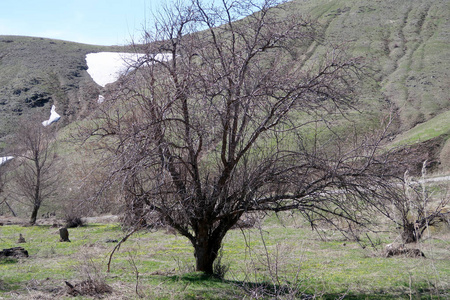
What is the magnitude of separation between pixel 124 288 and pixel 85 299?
3.53ft

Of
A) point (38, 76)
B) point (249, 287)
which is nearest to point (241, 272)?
point (249, 287)

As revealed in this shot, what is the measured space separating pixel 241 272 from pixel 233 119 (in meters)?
4.74

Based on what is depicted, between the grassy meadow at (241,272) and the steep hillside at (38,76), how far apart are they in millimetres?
36882

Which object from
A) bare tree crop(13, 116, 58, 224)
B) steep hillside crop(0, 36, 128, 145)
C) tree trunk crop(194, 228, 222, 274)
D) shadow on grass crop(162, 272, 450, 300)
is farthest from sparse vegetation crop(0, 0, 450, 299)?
bare tree crop(13, 116, 58, 224)

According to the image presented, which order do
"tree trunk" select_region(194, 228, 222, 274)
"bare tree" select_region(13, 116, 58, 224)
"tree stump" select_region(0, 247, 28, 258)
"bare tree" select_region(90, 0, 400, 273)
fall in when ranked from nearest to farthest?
"bare tree" select_region(90, 0, 400, 273) < "tree trunk" select_region(194, 228, 222, 274) < "tree stump" select_region(0, 247, 28, 258) < "bare tree" select_region(13, 116, 58, 224)

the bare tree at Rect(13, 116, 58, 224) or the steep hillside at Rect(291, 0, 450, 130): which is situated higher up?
the steep hillside at Rect(291, 0, 450, 130)

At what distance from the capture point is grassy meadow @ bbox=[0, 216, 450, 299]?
24.9 feet

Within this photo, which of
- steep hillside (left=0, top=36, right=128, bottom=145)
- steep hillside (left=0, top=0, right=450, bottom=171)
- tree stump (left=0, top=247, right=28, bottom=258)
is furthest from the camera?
steep hillside (left=0, top=36, right=128, bottom=145)

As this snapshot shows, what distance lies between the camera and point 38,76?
66.8m

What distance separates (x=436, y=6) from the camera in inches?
2761

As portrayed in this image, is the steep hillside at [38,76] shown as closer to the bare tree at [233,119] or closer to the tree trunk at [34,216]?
the tree trunk at [34,216]

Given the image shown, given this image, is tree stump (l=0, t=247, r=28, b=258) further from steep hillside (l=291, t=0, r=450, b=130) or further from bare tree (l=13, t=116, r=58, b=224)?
steep hillside (l=291, t=0, r=450, b=130)

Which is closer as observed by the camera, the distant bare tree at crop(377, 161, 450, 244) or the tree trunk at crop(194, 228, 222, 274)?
the distant bare tree at crop(377, 161, 450, 244)

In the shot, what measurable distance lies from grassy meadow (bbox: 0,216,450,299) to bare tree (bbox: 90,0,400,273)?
974mm
